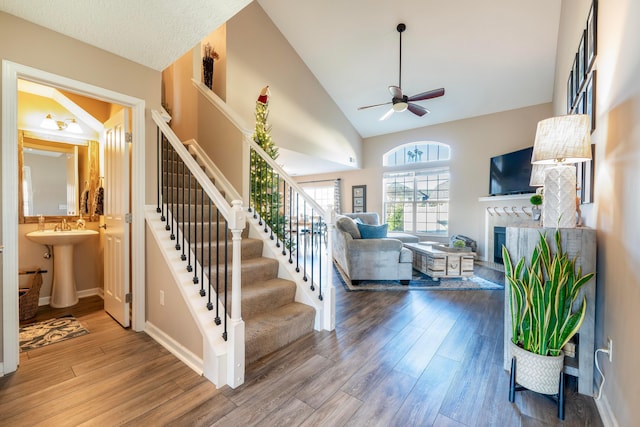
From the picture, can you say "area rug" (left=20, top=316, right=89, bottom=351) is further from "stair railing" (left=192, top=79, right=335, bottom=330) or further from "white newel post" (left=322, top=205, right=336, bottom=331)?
"white newel post" (left=322, top=205, right=336, bottom=331)

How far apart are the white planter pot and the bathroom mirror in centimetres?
461

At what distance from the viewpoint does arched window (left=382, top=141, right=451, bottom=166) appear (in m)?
6.81

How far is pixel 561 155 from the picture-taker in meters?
1.63

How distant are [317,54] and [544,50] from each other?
3.93 meters

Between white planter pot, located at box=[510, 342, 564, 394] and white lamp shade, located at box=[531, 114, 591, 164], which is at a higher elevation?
white lamp shade, located at box=[531, 114, 591, 164]

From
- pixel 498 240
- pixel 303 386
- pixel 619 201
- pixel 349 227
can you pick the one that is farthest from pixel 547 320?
A: pixel 498 240

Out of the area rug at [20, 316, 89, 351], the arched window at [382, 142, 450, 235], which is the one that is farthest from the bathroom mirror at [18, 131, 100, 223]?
the arched window at [382, 142, 450, 235]

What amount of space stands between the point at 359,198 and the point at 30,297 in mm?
6947

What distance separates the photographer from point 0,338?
183 centimetres

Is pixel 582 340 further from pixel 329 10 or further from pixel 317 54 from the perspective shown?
pixel 317 54

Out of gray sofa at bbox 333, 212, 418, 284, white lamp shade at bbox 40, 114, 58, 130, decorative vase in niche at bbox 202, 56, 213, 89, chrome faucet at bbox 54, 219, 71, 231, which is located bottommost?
gray sofa at bbox 333, 212, 418, 284

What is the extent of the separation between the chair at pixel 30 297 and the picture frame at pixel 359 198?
6.79 metres

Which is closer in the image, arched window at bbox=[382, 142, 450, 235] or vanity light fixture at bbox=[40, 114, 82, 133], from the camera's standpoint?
vanity light fixture at bbox=[40, 114, 82, 133]

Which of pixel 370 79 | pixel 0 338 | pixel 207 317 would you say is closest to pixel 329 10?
pixel 370 79
